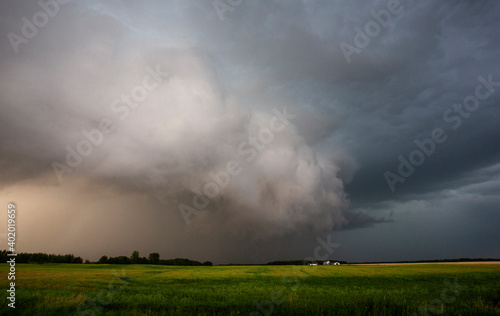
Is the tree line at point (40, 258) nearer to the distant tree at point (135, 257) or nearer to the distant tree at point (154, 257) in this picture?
the distant tree at point (135, 257)

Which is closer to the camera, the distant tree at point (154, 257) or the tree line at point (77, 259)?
the tree line at point (77, 259)

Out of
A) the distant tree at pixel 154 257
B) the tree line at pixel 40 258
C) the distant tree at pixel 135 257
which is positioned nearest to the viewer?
the tree line at pixel 40 258

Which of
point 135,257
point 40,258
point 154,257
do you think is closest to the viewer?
point 40,258

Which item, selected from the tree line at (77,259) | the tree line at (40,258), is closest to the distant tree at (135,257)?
the tree line at (77,259)

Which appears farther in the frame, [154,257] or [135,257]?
[154,257]

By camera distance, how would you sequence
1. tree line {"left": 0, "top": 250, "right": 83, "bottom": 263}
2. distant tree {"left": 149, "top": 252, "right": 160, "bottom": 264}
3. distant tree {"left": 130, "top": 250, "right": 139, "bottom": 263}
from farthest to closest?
distant tree {"left": 149, "top": 252, "right": 160, "bottom": 264}, distant tree {"left": 130, "top": 250, "right": 139, "bottom": 263}, tree line {"left": 0, "top": 250, "right": 83, "bottom": 263}

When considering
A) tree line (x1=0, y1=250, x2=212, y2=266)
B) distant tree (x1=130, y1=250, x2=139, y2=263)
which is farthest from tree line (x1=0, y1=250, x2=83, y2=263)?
distant tree (x1=130, y1=250, x2=139, y2=263)

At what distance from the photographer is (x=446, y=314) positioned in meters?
14.1

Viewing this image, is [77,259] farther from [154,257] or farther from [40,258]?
[154,257]

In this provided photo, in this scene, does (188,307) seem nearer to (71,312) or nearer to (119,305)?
(119,305)

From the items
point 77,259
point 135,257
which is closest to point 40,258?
point 77,259

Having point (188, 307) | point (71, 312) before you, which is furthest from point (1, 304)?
point (188, 307)

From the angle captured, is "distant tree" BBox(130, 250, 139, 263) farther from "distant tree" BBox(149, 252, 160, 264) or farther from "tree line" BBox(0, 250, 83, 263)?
"tree line" BBox(0, 250, 83, 263)

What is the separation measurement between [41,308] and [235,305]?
10.2 m
